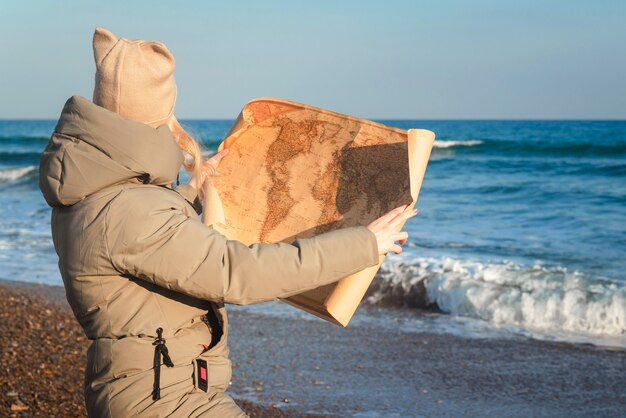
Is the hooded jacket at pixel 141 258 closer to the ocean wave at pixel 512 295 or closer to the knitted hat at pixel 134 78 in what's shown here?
the knitted hat at pixel 134 78

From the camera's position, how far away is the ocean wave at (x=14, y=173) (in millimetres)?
28153

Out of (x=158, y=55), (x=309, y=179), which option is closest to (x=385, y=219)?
(x=309, y=179)

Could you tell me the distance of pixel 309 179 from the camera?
9.00 ft

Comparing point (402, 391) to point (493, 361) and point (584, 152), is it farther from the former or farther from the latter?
point (584, 152)

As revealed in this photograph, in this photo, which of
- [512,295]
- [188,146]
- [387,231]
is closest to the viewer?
[387,231]

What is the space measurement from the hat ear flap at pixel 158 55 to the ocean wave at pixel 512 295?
6445mm

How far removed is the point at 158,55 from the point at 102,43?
15 cm

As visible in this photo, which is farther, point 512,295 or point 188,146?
point 512,295

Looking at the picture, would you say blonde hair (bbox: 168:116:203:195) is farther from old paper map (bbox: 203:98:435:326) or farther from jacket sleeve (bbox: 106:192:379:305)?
jacket sleeve (bbox: 106:192:379:305)

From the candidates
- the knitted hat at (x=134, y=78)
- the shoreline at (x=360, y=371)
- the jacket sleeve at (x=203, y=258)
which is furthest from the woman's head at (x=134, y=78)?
the shoreline at (x=360, y=371)

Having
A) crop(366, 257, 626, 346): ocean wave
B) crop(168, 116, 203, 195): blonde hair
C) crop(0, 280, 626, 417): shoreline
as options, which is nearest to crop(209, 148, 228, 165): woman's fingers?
crop(168, 116, 203, 195): blonde hair

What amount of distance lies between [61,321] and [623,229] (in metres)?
9.40

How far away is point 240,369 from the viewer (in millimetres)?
6273

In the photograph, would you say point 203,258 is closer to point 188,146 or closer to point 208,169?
point 188,146
